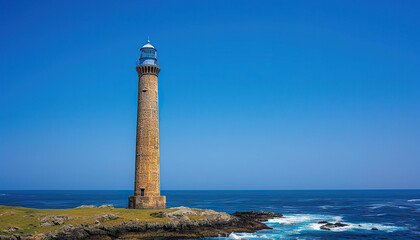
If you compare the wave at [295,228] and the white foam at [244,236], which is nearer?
the white foam at [244,236]

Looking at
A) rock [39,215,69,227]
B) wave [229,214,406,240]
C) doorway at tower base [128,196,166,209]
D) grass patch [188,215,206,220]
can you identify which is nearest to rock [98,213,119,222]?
rock [39,215,69,227]

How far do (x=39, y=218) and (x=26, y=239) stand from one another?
16.8 ft

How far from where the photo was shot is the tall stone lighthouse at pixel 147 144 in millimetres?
44156

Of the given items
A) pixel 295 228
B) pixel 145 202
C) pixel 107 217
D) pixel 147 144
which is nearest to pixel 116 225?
pixel 107 217

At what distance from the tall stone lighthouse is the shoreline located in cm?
316

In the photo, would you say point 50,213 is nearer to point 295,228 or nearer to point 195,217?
point 195,217

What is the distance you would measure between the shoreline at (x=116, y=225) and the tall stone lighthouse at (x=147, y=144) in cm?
316

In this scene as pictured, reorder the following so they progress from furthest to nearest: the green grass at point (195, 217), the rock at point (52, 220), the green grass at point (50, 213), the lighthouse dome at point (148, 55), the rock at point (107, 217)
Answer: the lighthouse dome at point (148, 55)
the green grass at point (195, 217)
the rock at point (107, 217)
the rock at point (52, 220)
the green grass at point (50, 213)

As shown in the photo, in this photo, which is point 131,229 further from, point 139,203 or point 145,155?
point 145,155

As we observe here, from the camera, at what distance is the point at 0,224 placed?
3127cm

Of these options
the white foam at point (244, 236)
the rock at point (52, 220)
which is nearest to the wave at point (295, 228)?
the white foam at point (244, 236)

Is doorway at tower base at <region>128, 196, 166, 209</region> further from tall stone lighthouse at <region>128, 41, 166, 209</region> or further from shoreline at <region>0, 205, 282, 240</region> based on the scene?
shoreline at <region>0, 205, 282, 240</region>

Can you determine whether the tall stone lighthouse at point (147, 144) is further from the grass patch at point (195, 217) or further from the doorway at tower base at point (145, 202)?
the grass patch at point (195, 217)

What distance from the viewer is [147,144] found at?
44.7m
